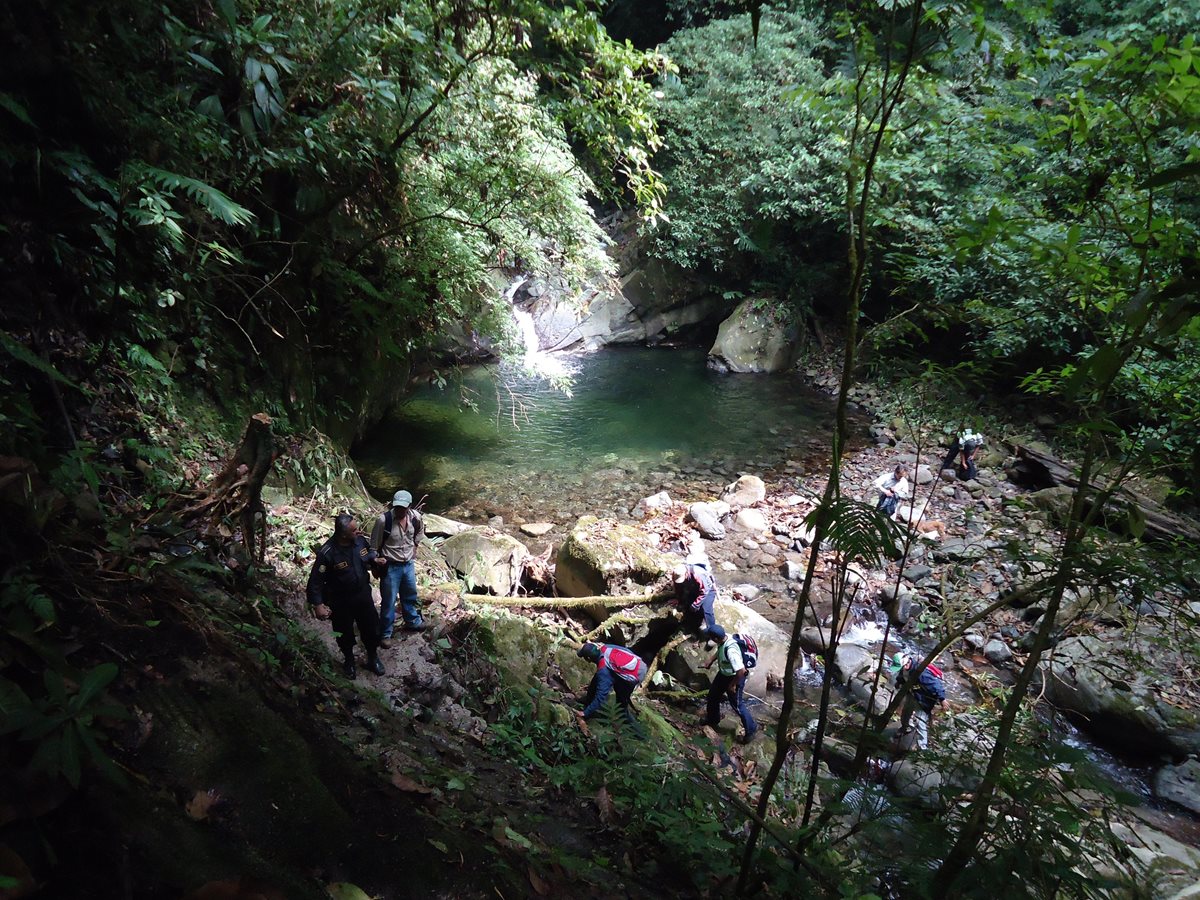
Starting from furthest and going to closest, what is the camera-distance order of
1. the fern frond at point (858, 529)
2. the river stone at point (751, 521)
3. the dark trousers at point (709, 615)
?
1. the river stone at point (751, 521)
2. the dark trousers at point (709, 615)
3. the fern frond at point (858, 529)

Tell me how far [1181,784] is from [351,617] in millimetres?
7504

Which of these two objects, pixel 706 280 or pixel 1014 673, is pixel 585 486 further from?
pixel 706 280

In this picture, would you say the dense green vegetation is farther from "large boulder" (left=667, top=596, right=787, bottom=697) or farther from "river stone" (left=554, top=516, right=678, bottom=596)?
"river stone" (left=554, top=516, right=678, bottom=596)

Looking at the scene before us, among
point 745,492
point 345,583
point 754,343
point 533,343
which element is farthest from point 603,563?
point 754,343

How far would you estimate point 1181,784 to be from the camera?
5.15 metres

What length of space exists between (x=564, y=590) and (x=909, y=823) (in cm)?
534

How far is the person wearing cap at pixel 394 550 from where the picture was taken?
16.5ft

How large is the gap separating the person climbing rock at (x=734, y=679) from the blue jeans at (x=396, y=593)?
9.74 ft

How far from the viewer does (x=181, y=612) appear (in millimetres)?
2510

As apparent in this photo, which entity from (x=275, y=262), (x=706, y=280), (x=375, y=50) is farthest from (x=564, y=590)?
(x=706, y=280)

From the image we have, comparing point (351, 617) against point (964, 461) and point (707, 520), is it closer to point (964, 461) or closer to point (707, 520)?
point (707, 520)

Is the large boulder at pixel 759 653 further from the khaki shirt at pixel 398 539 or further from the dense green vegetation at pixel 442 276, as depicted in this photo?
the khaki shirt at pixel 398 539

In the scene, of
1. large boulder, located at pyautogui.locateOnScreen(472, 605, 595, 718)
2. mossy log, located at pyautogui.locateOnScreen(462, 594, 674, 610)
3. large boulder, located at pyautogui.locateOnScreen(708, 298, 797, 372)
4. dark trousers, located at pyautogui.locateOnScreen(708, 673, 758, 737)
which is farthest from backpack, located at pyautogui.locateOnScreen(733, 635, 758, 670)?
large boulder, located at pyautogui.locateOnScreen(708, 298, 797, 372)

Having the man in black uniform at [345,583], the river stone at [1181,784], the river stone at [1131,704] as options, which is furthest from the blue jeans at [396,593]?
the river stone at [1181,784]
